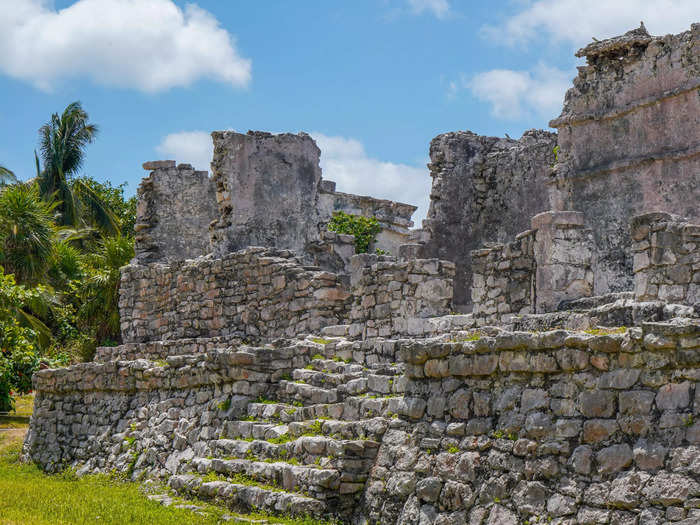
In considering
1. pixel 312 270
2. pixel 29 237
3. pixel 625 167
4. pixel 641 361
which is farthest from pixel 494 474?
pixel 29 237

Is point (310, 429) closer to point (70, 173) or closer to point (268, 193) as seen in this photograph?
point (268, 193)

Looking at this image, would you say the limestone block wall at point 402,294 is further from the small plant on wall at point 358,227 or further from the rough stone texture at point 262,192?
the small plant on wall at point 358,227

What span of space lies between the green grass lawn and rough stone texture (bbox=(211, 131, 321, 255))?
532 centimetres

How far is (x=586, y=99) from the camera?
14469mm

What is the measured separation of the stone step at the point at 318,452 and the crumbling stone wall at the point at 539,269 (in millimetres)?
2382

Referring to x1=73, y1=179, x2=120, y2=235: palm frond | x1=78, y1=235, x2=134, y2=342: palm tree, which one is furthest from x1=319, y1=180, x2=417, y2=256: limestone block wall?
x1=73, y1=179, x2=120, y2=235: palm frond

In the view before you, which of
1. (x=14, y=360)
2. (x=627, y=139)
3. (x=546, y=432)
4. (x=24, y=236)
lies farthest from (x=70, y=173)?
(x=546, y=432)

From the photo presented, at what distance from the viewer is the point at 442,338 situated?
7.57 meters

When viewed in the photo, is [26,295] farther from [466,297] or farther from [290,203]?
[466,297]

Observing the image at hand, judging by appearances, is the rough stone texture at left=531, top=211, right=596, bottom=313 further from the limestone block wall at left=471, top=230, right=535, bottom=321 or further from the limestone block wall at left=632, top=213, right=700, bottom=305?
the limestone block wall at left=632, top=213, right=700, bottom=305

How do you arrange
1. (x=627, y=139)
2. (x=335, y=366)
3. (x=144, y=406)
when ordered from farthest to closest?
(x=627, y=139) → (x=144, y=406) → (x=335, y=366)

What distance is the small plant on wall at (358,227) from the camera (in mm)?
20891

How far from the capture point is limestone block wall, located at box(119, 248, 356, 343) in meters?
12.0

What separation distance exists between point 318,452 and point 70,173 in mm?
29287
